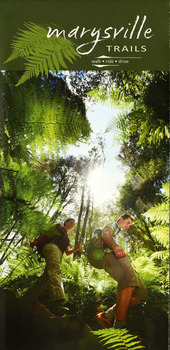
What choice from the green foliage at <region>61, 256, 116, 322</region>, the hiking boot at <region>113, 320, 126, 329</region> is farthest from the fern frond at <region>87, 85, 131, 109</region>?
the hiking boot at <region>113, 320, 126, 329</region>

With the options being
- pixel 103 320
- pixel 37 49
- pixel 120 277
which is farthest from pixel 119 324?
pixel 37 49

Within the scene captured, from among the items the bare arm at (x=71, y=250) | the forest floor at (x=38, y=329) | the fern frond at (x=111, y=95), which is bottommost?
the forest floor at (x=38, y=329)

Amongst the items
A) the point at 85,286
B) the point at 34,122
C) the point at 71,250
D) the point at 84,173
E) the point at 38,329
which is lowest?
the point at 38,329

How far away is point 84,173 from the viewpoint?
62.7 inches

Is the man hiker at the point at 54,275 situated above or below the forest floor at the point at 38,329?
above

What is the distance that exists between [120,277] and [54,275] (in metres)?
0.45

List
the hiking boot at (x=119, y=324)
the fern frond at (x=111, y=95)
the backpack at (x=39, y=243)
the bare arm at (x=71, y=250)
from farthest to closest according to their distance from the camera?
the bare arm at (x=71, y=250) → the backpack at (x=39, y=243) → the hiking boot at (x=119, y=324) → the fern frond at (x=111, y=95)

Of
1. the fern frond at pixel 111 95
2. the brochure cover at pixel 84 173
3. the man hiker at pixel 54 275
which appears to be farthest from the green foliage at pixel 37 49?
the man hiker at pixel 54 275

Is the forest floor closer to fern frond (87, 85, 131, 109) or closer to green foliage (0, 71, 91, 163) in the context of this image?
green foliage (0, 71, 91, 163)

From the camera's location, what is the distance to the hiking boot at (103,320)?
1.27 metres

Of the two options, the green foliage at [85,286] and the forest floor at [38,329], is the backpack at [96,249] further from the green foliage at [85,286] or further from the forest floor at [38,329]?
the forest floor at [38,329]

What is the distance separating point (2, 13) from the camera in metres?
0.99

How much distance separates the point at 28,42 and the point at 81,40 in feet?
1.25

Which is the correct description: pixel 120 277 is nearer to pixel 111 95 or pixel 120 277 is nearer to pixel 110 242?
pixel 110 242
